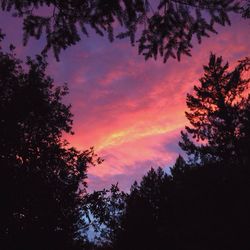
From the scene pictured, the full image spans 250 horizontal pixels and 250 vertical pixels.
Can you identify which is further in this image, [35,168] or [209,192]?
[209,192]

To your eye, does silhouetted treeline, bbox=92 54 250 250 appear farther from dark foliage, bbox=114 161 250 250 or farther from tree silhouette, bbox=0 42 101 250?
tree silhouette, bbox=0 42 101 250

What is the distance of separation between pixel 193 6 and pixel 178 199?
2378 cm

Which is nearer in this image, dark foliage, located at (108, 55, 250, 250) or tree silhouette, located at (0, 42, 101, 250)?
tree silhouette, located at (0, 42, 101, 250)

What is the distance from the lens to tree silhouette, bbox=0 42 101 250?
1869 centimetres

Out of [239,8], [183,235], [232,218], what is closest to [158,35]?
[239,8]

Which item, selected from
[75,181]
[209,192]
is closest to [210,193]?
[209,192]

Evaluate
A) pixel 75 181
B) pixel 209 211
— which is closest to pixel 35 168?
pixel 75 181

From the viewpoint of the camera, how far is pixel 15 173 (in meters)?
19.0

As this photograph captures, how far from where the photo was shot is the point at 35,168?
67.1 feet

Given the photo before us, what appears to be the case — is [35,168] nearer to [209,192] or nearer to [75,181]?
[75,181]

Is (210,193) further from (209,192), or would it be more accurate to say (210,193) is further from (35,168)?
(35,168)

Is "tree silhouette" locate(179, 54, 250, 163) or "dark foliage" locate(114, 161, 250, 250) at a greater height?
"tree silhouette" locate(179, 54, 250, 163)

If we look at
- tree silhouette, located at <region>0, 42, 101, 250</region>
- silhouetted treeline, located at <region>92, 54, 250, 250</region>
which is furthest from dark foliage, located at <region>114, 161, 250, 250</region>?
tree silhouette, located at <region>0, 42, 101, 250</region>

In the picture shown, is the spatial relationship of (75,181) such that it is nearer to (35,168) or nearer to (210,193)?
(35,168)
